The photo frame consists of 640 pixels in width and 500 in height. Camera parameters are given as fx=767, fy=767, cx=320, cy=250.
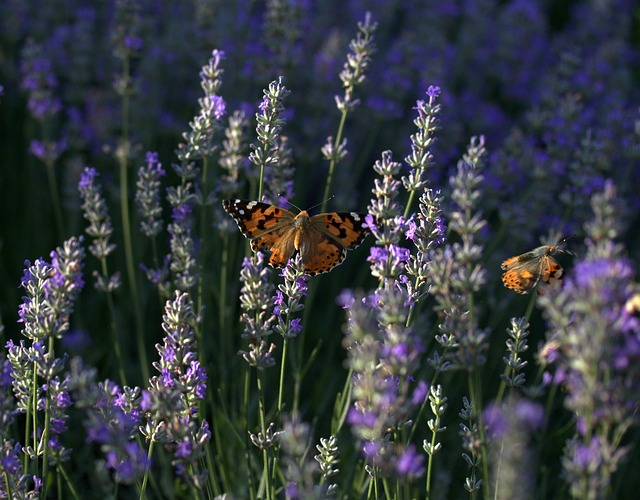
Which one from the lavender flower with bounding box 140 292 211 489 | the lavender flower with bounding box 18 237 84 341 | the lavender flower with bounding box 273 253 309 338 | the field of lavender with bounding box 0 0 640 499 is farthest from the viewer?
the lavender flower with bounding box 273 253 309 338

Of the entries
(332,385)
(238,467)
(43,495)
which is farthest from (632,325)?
(332,385)

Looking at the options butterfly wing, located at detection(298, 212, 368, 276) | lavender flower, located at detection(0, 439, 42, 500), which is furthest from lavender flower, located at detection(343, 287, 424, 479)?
lavender flower, located at detection(0, 439, 42, 500)

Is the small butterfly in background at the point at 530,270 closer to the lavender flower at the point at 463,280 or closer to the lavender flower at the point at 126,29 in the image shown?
the lavender flower at the point at 463,280


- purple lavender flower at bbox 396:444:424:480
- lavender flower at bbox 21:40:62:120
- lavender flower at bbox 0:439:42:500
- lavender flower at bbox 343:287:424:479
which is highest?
lavender flower at bbox 21:40:62:120

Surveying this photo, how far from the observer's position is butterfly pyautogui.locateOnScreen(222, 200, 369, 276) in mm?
A: 2217

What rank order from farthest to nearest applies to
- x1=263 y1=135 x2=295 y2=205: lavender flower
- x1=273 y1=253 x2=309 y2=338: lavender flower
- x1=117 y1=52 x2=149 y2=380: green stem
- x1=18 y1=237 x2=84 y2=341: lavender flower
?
x1=117 y1=52 x2=149 y2=380: green stem, x1=263 y1=135 x2=295 y2=205: lavender flower, x1=273 y1=253 x2=309 y2=338: lavender flower, x1=18 y1=237 x2=84 y2=341: lavender flower

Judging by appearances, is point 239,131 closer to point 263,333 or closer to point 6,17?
point 263,333

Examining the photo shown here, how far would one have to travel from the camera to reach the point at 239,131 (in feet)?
8.02

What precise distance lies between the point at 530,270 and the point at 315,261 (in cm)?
60

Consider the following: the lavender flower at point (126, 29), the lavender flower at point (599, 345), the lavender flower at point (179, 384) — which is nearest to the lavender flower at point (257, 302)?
the lavender flower at point (179, 384)

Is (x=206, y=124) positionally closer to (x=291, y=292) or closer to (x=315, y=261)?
(x=315, y=261)

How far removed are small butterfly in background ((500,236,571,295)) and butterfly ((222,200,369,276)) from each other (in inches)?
16.6

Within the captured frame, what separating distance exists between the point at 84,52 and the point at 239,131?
1.89m

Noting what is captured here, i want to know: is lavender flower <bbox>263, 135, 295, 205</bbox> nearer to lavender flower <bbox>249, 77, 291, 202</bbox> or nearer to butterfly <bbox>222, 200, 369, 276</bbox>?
butterfly <bbox>222, 200, 369, 276</bbox>
